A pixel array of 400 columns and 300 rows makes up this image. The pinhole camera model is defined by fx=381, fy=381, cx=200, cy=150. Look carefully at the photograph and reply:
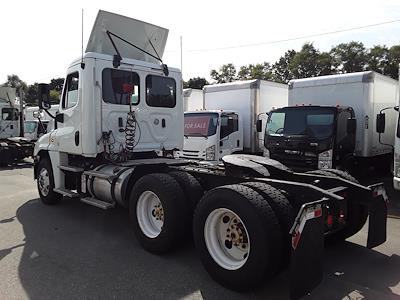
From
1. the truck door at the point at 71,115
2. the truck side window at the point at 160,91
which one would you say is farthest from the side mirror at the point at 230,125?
the truck door at the point at 71,115

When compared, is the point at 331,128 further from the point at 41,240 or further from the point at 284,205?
the point at 41,240

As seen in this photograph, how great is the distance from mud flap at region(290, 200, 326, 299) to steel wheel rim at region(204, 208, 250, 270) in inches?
25.4

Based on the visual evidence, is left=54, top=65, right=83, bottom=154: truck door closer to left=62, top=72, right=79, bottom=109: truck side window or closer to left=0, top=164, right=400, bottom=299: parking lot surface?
left=62, top=72, right=79, bottom=109: truck side window

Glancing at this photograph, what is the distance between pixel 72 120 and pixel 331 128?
571 cm

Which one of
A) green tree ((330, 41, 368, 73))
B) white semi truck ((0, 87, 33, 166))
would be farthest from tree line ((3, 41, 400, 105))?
white semi truck ((0, 87, 33, 166))

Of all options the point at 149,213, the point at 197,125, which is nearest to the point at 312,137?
the point at 197,125

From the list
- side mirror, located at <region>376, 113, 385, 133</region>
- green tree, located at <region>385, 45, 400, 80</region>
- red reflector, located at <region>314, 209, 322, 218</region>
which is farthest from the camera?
green tree, located at <region>385, 45, 400, 80</region>

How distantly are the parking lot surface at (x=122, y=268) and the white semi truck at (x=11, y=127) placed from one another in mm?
10829

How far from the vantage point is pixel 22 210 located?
753 cm

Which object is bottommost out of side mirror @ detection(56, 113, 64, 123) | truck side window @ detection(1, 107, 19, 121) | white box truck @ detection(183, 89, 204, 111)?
side mirror @ detection(56, 113, 64, 123)

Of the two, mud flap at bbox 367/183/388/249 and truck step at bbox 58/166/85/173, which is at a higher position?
truck step at bbox 58/166/85/173

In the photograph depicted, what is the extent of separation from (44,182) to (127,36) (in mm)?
3467

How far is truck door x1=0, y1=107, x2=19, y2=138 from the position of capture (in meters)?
18.0

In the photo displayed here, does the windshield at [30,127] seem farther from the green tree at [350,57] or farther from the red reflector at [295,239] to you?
the green tree at [350,57]
